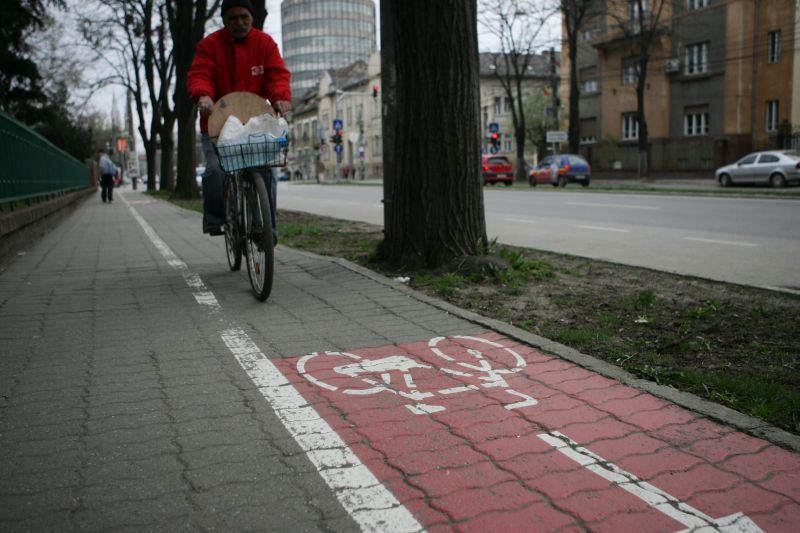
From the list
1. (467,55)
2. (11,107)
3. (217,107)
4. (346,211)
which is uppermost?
(11,107)

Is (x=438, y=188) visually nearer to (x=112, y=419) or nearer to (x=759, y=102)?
(x=112, y=419)

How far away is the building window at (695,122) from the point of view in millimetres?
42906

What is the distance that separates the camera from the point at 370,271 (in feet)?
23.4

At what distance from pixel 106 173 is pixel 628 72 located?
109 ft

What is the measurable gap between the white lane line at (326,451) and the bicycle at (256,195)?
0.91 meters

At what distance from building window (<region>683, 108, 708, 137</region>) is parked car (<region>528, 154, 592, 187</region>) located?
34.0 ft

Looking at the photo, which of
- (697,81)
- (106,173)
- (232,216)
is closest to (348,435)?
(232,216)

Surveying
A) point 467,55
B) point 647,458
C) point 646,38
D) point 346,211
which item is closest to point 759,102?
point 646,38

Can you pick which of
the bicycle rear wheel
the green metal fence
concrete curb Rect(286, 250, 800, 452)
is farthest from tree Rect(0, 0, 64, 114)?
concrete curb Rect(286, 250, 800, 452)

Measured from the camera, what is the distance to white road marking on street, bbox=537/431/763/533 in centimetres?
242

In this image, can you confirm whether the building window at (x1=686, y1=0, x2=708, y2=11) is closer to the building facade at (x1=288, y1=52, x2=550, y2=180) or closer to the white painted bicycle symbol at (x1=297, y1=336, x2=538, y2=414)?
the building facade at (x1=288, y1=52, x2=550, y2=180)

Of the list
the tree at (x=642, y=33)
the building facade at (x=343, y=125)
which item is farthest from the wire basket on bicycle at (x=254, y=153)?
the building facade at (x=343, y=125)

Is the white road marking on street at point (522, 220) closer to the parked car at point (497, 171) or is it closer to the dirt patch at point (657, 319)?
the dirt patch at point (657, 319)

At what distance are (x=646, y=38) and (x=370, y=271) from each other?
115 feet
